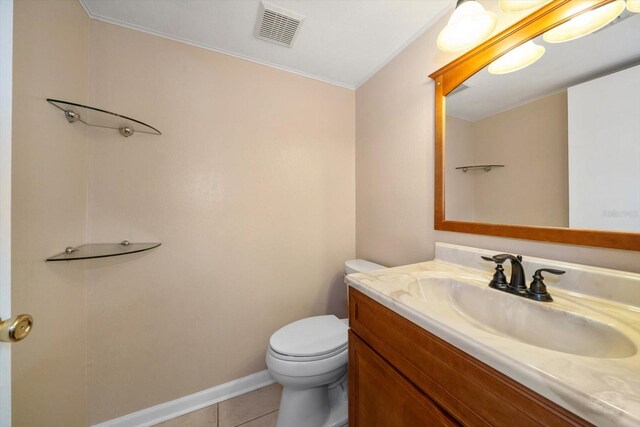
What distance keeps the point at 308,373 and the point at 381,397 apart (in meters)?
0.46

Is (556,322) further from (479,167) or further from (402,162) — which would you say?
(402,162)

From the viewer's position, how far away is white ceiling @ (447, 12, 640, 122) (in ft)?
2.15

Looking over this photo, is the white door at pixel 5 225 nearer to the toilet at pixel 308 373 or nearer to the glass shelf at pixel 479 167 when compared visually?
the toilet at pixel 308 373

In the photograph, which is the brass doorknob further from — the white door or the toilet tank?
the toilet tank

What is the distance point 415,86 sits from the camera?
1280 millimetres

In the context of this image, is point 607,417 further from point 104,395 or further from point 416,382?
point 104,395

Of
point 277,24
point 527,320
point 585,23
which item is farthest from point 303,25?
point 527,320

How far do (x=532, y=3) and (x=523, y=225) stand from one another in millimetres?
771

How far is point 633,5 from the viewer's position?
63 cm

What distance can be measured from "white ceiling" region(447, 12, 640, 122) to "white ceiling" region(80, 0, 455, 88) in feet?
1.56

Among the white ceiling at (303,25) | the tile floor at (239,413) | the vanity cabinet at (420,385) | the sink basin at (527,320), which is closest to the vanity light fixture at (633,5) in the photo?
the white ceiling at (303,25)

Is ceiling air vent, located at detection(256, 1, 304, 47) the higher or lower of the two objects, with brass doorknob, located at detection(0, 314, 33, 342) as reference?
higher

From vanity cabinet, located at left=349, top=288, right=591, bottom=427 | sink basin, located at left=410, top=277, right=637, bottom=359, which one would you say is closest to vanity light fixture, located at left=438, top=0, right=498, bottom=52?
sink basin, located at left=410, top=277, right=637, bottom=359

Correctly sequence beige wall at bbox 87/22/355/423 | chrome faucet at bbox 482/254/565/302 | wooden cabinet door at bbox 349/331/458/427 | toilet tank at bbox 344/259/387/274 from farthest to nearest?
1. toilet tank at bbox 344/259/387/274
2. beige wall at bbox 87/22/355/423
3. chrome faucet at bbox 482/254/565/302
4. wooden cabinet door at bbox 349/331/458/427
